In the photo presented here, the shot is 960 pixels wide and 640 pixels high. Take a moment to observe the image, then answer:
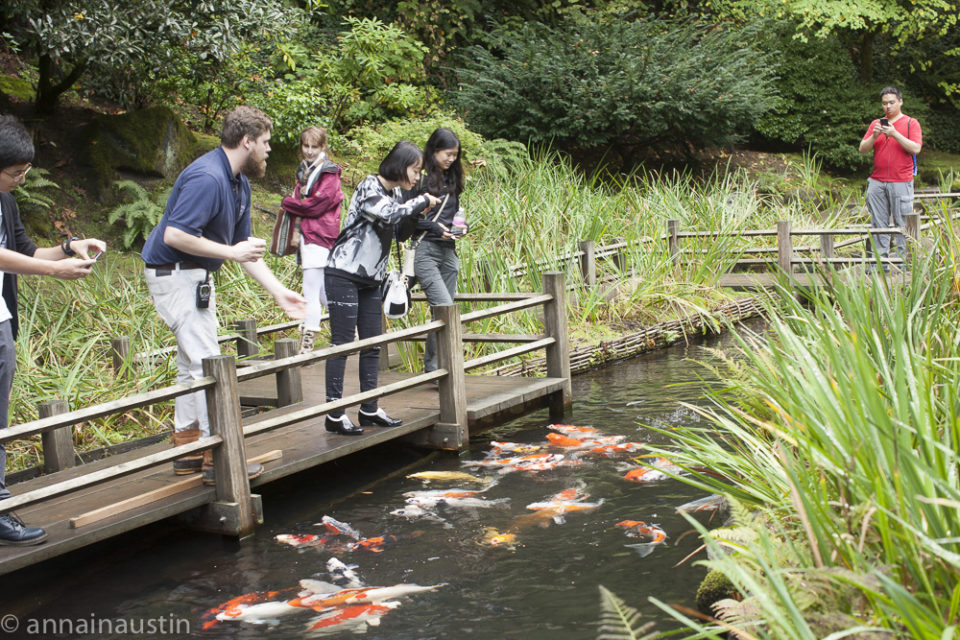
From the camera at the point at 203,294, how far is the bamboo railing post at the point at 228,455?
0.93 feet

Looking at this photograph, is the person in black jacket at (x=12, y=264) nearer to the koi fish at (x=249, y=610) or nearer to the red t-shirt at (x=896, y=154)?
the koi fish at (x=249, y=610)

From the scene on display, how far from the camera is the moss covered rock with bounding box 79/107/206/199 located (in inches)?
484

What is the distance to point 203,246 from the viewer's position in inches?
194

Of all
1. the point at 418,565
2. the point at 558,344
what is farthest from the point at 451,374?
the point at 418,565

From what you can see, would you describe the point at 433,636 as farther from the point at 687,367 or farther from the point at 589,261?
the point at 589,261

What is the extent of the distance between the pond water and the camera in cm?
131

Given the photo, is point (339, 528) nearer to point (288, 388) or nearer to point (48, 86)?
point (288, 388)

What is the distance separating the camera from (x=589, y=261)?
1087cm

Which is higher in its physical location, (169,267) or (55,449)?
(169,267)

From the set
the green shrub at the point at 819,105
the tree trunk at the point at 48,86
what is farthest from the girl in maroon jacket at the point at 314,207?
the green shrub at the point at 819,105

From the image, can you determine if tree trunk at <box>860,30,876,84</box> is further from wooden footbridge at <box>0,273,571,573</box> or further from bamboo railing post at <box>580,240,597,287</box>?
wooden footbridge at <box>0,273,571,573</box>

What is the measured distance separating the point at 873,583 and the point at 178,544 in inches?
158

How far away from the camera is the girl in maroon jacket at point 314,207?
7.80m

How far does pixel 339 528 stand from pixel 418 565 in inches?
31.0
